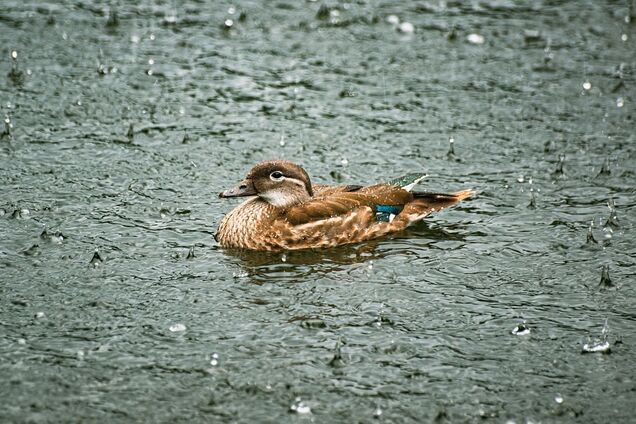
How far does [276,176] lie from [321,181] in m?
1.79

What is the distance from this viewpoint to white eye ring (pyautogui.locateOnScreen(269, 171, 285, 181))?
37.4ft

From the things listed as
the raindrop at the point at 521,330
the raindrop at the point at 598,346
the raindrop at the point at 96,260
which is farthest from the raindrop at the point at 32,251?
the raindrop at the point at 598,346

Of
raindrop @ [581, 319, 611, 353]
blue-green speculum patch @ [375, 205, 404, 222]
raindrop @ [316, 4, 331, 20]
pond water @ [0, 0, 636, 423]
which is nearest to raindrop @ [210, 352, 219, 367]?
pond water @ [0, 0, 636, 423]

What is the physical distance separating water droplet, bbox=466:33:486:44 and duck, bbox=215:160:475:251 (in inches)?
258

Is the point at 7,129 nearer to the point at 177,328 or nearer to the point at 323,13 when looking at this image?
the point at 177,328

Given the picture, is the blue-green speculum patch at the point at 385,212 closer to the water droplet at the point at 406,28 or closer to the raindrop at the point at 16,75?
the raindrop at the point at 16,75

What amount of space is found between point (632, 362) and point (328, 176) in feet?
17.0

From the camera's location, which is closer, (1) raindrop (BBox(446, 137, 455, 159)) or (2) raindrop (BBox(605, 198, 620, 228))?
(2) raindrop (BBox(605, 198, 620, 228))

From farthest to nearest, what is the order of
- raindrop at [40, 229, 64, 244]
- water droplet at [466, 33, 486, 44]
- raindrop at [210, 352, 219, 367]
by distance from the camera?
water droplet at [466, 33, 486, 44] < raindrop at [40, 229, 64, 244] < raindrop at [210, 352, 219, 367]

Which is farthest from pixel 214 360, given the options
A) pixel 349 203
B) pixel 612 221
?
pixel 612 221

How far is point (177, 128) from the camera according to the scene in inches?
568

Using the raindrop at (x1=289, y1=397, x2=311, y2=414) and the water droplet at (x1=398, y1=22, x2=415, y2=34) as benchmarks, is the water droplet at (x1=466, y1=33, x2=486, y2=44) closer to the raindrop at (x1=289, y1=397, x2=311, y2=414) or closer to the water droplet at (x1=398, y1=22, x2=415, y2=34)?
the water droplet at (x1=398, y1=22, x2=415, y2=34)

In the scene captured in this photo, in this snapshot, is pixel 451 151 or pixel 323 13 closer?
pixel 451 151

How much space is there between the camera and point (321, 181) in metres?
13.1
